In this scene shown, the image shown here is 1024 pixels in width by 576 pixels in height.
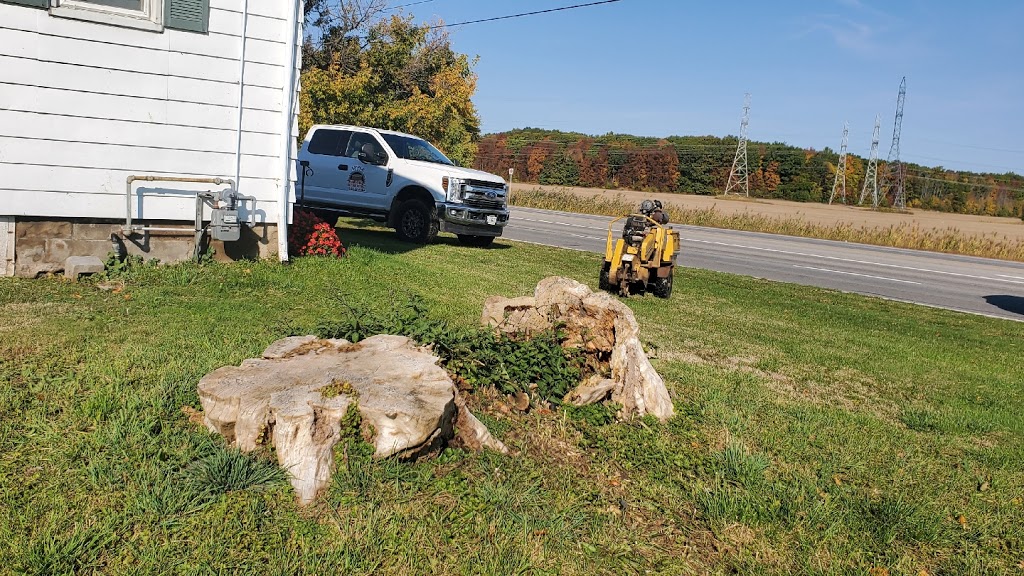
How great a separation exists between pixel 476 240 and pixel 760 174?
1777 inches

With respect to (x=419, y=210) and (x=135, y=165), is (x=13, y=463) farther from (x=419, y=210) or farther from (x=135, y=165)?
(x=419, y=210)

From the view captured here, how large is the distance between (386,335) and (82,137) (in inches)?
191

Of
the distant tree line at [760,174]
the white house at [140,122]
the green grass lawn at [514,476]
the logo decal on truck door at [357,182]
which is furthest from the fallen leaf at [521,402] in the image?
the distant tree line at [760,174]

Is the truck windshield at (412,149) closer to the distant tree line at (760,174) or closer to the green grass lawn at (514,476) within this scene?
the green grass lawn at (514,476)

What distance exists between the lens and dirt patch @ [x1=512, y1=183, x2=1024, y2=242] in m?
34.9

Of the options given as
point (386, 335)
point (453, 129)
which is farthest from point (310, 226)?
point (453, 129)

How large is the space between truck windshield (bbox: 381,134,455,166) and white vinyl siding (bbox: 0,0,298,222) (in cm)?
520

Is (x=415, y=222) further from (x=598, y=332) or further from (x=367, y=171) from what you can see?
(x=598, y=332)

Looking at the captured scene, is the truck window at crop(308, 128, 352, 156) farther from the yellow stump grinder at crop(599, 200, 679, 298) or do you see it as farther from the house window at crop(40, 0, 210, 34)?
the yellow stump grinder at crop(599, 200, 679, 298)

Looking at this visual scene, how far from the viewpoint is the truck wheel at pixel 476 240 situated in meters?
14.8

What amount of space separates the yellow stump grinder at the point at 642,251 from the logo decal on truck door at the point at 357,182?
5.70m

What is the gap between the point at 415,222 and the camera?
13.8 m

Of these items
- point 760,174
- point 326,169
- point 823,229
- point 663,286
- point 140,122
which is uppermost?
point 760,174

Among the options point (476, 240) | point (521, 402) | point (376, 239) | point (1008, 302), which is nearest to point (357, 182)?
point (376, 239)
